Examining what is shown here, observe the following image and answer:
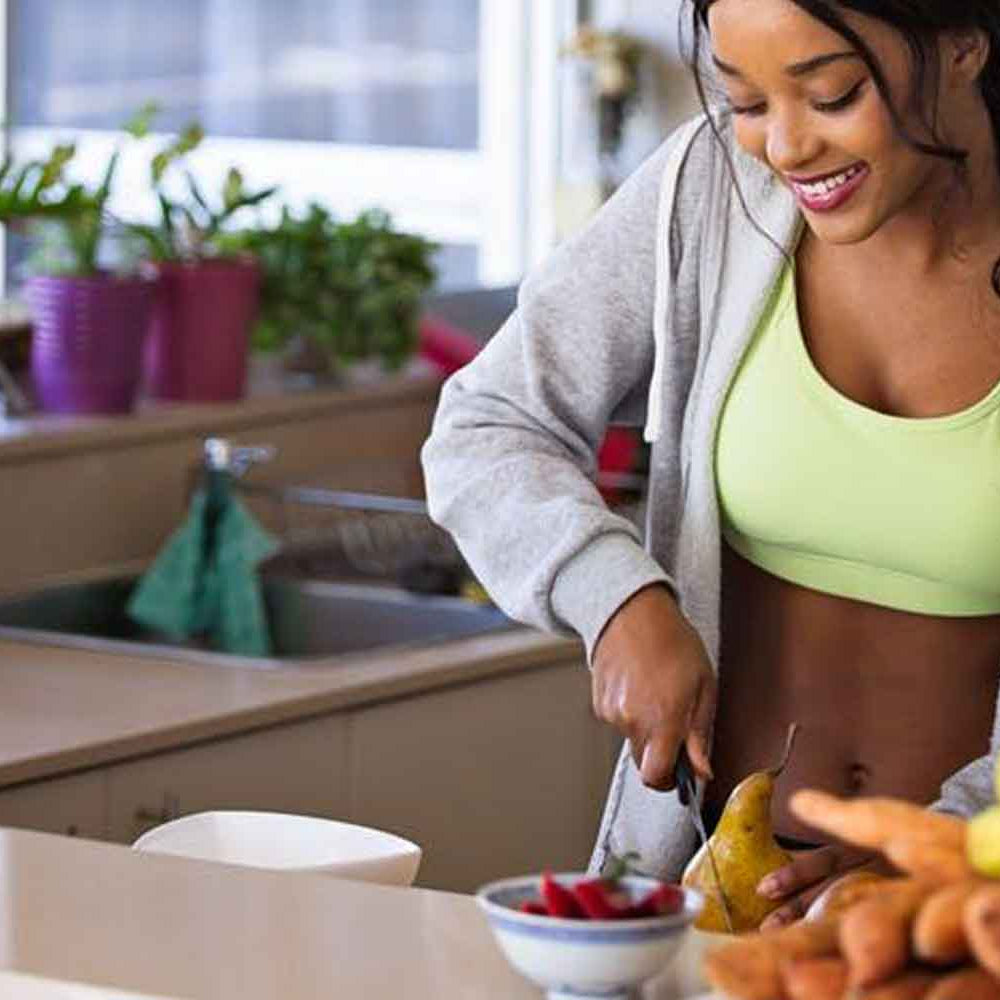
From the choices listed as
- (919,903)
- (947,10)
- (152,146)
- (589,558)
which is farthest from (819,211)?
(152,146)

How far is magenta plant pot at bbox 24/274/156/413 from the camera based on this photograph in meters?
3.86

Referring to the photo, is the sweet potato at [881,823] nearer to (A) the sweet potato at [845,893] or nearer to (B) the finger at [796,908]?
(A) the sweet potato at [845,893]

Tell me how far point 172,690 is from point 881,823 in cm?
182

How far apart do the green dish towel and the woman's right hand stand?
1696 millimetres

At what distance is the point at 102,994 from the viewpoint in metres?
1.79

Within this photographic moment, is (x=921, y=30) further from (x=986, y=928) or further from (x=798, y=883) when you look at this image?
(x=986, y=928)

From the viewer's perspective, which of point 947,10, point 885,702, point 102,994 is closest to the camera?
point 102,994

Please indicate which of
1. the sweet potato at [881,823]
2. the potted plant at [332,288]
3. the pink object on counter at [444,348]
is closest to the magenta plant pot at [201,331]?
the potted plant at [332,288]

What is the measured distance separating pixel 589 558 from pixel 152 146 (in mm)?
3175

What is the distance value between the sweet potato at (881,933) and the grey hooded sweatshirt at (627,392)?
0.72 m

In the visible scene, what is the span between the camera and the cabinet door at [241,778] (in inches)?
123

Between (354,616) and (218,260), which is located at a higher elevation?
(218,260)

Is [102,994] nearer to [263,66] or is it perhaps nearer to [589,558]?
[589,558]

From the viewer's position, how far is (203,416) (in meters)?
4.02
